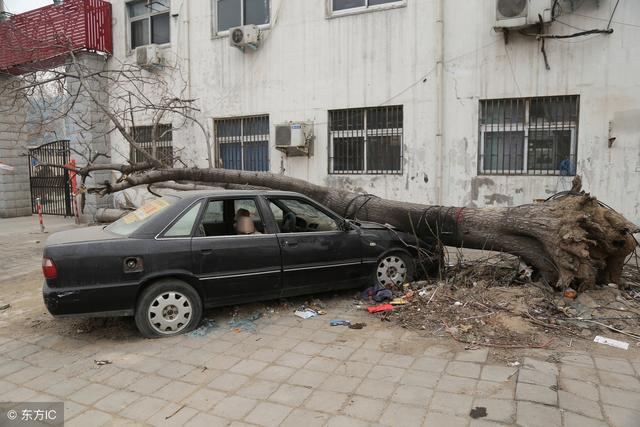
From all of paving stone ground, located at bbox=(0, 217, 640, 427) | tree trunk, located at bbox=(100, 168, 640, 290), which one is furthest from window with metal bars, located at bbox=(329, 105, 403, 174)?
paving stone ground, located at bbox=(0, 217, 640, 427)

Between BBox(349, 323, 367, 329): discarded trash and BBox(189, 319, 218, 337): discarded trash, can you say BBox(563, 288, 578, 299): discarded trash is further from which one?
BBox(189, 319, 218, 337): discarded trash

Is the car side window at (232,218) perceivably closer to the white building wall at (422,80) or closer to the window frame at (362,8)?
the white building wall at (422,80)

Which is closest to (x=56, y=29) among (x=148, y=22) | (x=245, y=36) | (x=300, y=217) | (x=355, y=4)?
(x=148, y=22)

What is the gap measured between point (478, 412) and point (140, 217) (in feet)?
12.3

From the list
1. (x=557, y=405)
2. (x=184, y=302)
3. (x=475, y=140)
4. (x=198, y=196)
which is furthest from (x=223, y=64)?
(x=557, y=405)

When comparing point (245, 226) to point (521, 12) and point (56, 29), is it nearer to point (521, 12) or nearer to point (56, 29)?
point (521, 12)

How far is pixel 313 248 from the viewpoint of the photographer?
5.51 m

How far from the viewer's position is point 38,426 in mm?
3291

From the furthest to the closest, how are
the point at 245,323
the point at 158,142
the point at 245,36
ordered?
the point at 158,142 < the point at 245,36 < the point at 245,323

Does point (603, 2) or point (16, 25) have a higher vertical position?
point (16, 25)

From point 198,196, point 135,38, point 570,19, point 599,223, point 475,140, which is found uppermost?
point 135,38

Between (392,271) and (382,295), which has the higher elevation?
(392,271)

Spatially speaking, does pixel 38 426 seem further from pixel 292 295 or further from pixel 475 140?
pixel 475 140

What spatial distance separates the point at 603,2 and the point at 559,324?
5.98 m
